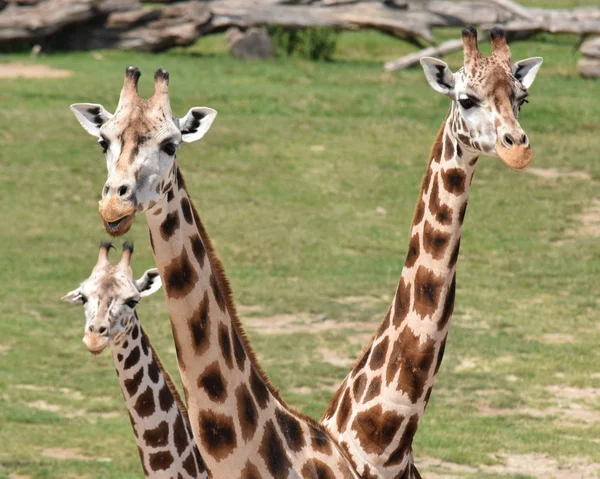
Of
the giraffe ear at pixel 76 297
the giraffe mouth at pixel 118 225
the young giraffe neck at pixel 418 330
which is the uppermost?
the giraffe mouth at pixel 118 225

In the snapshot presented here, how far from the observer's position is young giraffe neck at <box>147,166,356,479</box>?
6.54m

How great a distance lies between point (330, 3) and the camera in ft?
97.7

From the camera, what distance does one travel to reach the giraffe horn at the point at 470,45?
7.47 m

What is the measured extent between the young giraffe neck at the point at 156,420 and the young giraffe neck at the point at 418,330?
1.58 m

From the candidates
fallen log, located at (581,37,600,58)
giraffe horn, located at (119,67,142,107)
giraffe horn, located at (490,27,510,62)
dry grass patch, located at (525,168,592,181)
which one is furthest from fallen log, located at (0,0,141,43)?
giraffe horn, located at (119,67,142,107)

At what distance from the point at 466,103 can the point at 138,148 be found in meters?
2.08

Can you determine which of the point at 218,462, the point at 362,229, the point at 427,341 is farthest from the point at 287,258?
the point at 218,462

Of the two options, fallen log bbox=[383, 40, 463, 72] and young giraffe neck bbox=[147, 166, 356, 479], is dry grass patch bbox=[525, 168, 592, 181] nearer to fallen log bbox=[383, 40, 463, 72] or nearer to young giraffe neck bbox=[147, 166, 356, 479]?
fallen log bbox=[383, 40, 463, 72]

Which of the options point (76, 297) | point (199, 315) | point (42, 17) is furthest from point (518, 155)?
point (42, 17)

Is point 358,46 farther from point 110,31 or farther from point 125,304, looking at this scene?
point 125,304

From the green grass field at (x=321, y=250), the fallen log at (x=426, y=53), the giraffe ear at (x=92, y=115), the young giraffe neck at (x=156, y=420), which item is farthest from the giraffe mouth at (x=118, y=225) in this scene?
the fallen log at (x=426, y=53)

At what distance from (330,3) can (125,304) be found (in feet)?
67.6

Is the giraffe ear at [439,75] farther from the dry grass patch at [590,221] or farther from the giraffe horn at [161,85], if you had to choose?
the dry grass patch at [590,221]

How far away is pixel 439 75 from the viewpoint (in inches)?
302
